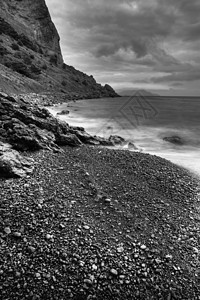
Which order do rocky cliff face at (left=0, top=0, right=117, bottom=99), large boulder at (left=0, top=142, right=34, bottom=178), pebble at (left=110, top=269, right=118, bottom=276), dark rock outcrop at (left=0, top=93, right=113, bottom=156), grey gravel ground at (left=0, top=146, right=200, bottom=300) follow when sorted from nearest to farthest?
1. grey gravel ground at (left=0, top=146, right=200, bottom=300)
2. pebble at (left=110, top=269, right=118, bottom=276)
3. large boulder at (left=0, top=142, right=34, bottom=178)
4. dark rock outcrop at (left=0, top=93, right=113, bottom=156)
5. rocky cliff face at (left=0, top=0, right=117, bottom=99)

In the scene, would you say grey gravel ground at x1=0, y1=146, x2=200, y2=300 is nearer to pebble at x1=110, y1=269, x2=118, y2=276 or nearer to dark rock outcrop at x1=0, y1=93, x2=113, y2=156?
pebble at x1=110, y1=269, x2=118, y2=276

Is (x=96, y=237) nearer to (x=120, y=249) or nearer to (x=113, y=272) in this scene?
(x=120, y=249)

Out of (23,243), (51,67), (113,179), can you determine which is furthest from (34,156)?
(51,67)

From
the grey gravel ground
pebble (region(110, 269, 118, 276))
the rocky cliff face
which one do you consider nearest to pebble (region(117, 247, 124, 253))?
the grey gravel ground

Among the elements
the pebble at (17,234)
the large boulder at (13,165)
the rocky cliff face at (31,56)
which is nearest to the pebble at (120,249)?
the pebble at (17,234)

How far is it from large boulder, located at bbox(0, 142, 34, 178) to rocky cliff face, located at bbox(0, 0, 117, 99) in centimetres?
3507

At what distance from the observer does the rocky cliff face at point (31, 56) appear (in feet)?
203

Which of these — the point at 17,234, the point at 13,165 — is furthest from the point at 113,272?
the point at 13,165

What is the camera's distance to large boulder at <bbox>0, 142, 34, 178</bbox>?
318 inches

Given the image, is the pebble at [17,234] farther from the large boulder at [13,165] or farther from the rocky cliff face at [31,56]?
the rocky cliff face at [31,56]

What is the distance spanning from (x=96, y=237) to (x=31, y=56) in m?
92.1

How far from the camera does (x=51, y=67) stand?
98125 mm

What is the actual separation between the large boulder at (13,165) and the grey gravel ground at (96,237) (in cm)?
31

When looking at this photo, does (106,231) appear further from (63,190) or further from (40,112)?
(40,112)
